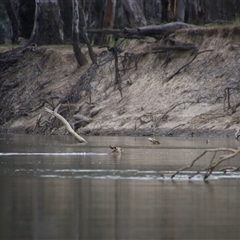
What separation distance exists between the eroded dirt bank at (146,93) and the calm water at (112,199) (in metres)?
10.8

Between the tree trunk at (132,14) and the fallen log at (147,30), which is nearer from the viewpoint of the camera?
the fallen log at (147,30)

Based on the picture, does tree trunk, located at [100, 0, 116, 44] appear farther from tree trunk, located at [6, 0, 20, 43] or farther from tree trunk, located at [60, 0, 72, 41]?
tree trunk, located at [6, 0, 20, 43]

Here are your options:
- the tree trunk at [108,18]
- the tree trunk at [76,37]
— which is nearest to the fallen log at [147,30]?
the tree trunk at [76,37]

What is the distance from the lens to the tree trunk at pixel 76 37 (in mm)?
35219

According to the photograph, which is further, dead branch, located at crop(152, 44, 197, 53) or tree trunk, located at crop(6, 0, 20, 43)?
tree trunk, located at crop(6, 0, 20, 43)

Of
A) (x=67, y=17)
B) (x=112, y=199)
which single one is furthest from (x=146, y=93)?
(x=112, y=199)

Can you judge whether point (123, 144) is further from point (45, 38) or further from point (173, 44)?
point (45, 38)

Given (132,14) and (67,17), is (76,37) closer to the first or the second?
(132,14)

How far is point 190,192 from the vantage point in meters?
12.0

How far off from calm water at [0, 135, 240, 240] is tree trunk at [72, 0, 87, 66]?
685 inches

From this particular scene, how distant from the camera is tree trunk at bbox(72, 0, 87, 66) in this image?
35.2 meters

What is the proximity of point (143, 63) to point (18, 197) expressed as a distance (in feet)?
74.0

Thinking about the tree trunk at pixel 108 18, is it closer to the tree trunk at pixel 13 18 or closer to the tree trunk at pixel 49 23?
the tree trunk at pixel 49 23

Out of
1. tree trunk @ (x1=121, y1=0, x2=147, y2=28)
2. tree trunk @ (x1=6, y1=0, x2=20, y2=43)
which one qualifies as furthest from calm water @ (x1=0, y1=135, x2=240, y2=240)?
tree trunk @ (x1=6, y1=0, x2=20, y2=43)
